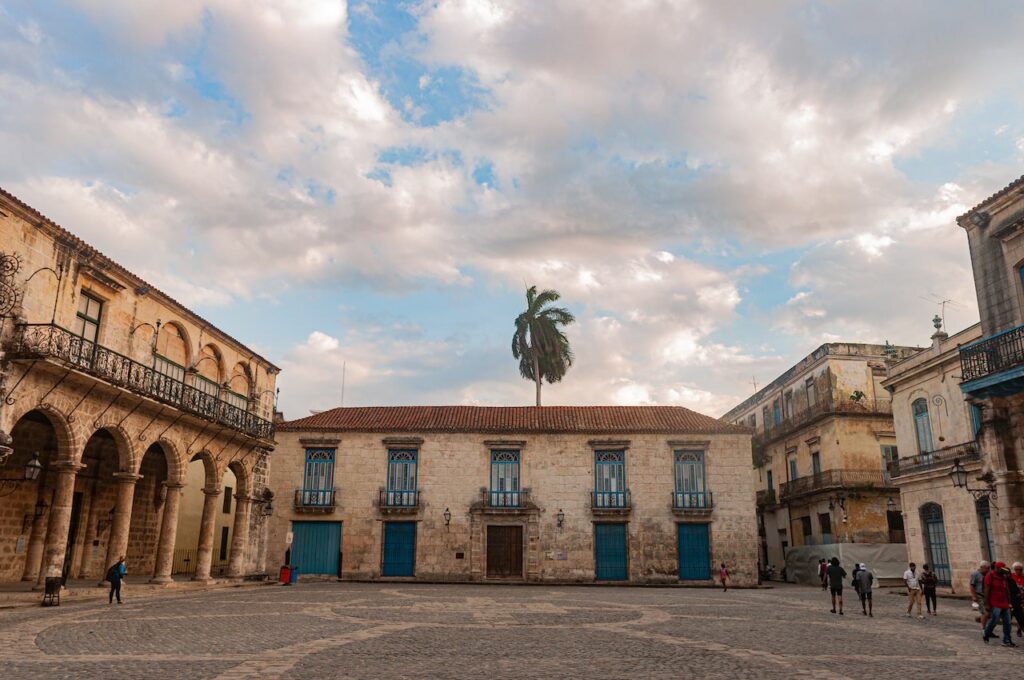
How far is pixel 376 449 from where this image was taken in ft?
109

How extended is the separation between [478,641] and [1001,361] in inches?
582

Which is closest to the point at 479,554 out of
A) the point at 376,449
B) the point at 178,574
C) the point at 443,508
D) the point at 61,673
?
the point at 443,508

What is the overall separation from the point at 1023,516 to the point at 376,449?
24644 mm

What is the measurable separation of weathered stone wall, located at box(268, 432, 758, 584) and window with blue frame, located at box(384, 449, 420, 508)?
1.16ft

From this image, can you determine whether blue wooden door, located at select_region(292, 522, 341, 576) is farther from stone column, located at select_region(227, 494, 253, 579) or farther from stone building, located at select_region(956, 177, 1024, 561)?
stone building, located at select_region(956, 177, 1024, 561)

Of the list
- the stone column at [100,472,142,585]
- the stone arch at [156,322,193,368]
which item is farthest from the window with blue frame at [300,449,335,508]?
the stone column at [100,472,142,585]

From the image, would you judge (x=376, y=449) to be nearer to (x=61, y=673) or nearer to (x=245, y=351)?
(x=245, y=351)

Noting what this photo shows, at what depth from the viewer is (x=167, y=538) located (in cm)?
2261

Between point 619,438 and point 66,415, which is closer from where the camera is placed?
point 66,415

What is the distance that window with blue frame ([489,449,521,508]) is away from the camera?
32.8m

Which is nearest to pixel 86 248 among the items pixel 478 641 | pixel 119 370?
pixel 119 370

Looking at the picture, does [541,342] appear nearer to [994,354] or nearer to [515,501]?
[515,501]

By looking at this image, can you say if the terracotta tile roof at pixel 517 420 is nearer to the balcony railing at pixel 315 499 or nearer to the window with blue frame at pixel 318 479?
the window with blue frame at pixel 318 479

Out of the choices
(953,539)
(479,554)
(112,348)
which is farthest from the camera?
(479,554)
